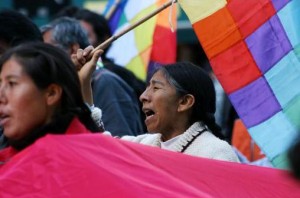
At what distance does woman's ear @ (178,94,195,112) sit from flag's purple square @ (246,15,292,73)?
41 centimetres

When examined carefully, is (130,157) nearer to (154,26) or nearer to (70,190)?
(70,190)

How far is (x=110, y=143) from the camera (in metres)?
3.98

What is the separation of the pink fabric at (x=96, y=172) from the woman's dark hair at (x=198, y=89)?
1090 mm

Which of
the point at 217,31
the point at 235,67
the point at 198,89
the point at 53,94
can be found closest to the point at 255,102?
the point at 235,67

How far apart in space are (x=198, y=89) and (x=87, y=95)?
606mm

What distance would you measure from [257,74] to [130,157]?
5.53ft

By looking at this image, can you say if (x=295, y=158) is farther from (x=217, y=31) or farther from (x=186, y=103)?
(x=217, y=31)

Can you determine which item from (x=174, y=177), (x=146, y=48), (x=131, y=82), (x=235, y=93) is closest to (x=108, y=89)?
(x=131, y=82)

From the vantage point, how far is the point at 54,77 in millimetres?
3879

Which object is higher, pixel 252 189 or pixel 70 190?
pixel 70 190

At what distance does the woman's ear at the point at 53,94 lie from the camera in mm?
3885

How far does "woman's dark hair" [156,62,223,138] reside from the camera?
5441mm

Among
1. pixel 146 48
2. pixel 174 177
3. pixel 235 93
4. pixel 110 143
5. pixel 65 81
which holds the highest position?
pixel 65 81

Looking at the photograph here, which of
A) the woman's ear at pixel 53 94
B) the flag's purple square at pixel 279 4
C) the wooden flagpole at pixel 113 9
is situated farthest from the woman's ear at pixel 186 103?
the wooden flagpole at pixel 113 9
